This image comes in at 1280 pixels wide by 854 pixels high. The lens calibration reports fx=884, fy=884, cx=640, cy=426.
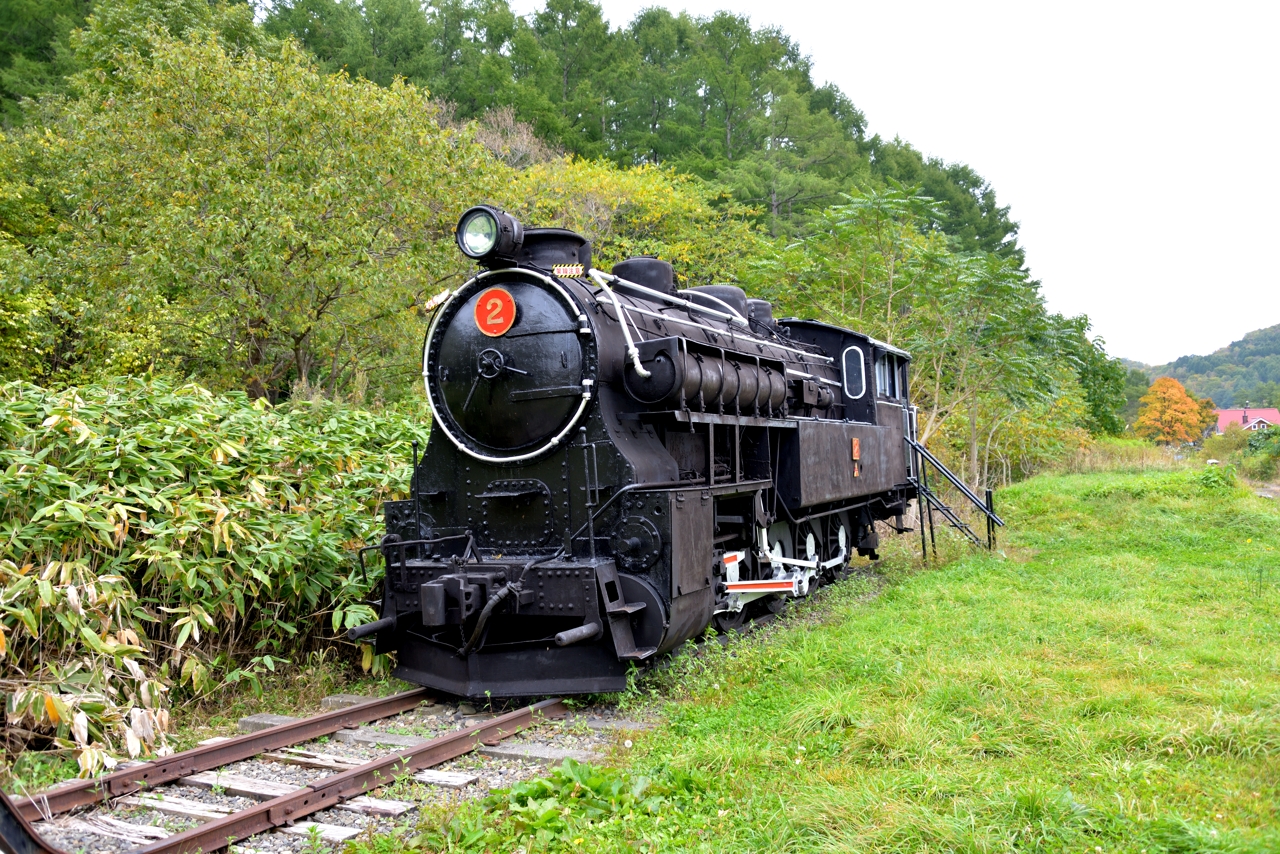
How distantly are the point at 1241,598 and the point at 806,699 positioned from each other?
5.22m

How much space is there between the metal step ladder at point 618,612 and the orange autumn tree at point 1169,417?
5140cm

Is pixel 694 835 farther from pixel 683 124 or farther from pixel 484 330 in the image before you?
pixel 683 124

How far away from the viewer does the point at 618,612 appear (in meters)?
5.43

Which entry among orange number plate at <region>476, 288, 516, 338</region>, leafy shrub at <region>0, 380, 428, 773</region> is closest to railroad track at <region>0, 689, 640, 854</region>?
leafy shrub at <region>0, 380, 428, 773</region>

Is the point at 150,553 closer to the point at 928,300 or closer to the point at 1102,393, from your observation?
the point at 928,300

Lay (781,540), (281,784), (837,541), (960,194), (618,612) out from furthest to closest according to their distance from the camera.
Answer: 1. (960,194)
2. (837,541)
3. (781,540)
4. (618,612)
5. (281,784)

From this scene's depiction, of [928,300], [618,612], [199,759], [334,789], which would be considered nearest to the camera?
[334,789]

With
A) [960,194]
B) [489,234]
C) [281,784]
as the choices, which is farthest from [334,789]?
[960,194]

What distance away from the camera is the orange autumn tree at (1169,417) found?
49312 mm

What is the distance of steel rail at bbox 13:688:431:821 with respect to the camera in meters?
3.81

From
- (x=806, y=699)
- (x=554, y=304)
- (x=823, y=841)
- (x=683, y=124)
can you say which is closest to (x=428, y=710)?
(x=806, y=699)

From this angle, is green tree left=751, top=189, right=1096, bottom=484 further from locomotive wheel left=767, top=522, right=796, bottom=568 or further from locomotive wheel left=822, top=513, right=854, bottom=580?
locomotive wheel left=767, top=522, right=796, bottom=568

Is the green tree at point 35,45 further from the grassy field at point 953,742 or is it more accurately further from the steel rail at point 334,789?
the grassy field at point 953,742

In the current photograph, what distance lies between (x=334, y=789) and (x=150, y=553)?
2472mm
